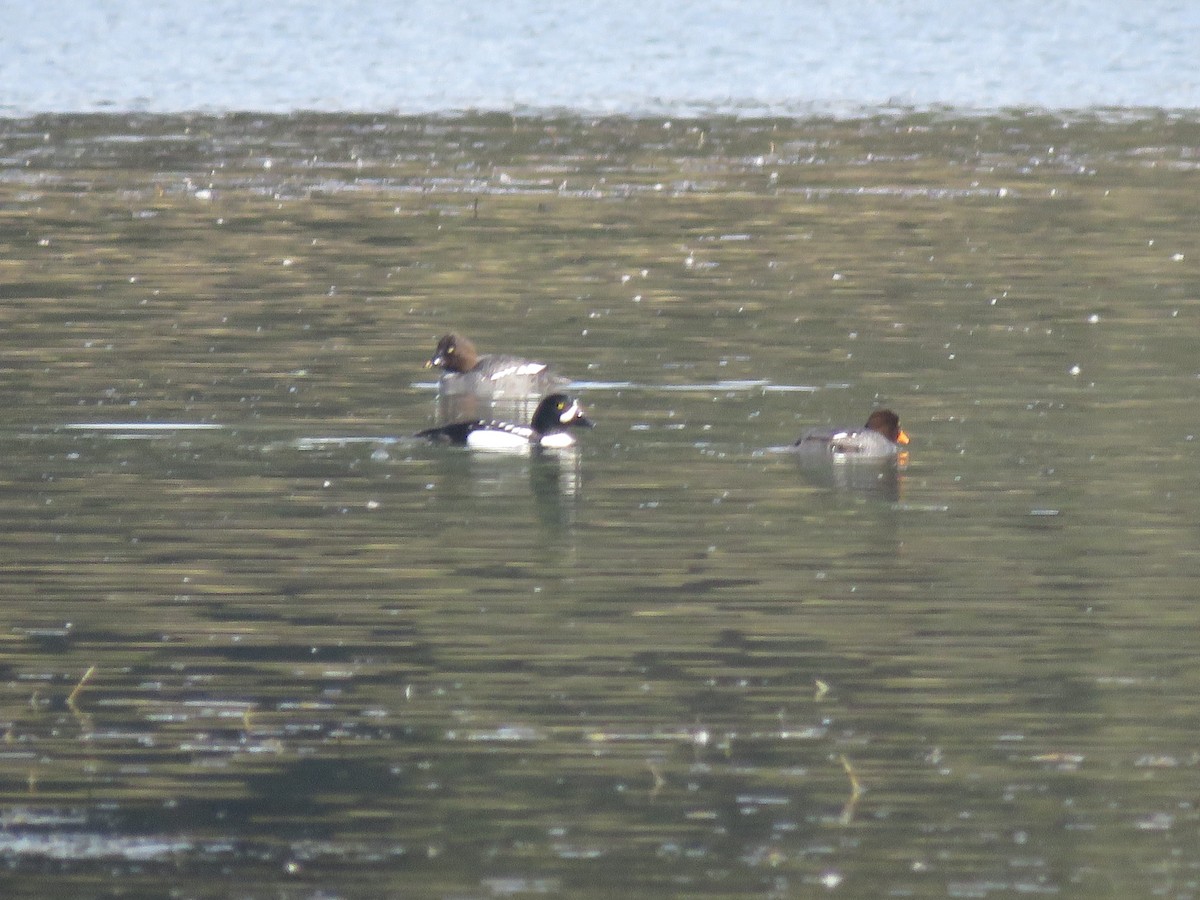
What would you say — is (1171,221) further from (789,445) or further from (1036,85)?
(1036,85)

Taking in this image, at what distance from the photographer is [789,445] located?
54.1 ft

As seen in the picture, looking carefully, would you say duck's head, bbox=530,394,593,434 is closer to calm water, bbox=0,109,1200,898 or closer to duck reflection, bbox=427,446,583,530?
duck reflection, bbox=427,446,583,530

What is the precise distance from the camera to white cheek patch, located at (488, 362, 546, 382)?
61.6 ft

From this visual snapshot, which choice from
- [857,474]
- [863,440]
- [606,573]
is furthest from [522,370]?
[606,573]

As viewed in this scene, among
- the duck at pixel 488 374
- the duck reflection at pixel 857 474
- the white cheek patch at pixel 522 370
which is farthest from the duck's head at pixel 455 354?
the duck reflection at pixel 857 474

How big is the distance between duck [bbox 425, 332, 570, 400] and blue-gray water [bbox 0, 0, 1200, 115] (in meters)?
26.5

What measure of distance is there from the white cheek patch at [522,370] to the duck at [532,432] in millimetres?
1814

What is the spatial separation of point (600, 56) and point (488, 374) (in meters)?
41.4

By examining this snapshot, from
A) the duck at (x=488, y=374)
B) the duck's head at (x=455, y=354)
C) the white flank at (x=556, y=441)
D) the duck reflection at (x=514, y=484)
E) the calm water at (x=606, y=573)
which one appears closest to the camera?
the calm water at (x=606, y=573)

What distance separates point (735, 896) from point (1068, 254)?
18.8m

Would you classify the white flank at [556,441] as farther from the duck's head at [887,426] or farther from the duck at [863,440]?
the duck's head at [887,426]

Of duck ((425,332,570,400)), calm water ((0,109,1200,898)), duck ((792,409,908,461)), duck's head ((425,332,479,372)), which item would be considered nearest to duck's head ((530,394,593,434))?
calm water ((0,109,1200,898))

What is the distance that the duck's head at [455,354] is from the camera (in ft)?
63.6

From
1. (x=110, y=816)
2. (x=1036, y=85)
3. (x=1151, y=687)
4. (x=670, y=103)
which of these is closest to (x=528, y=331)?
(x=1151, y=687)
